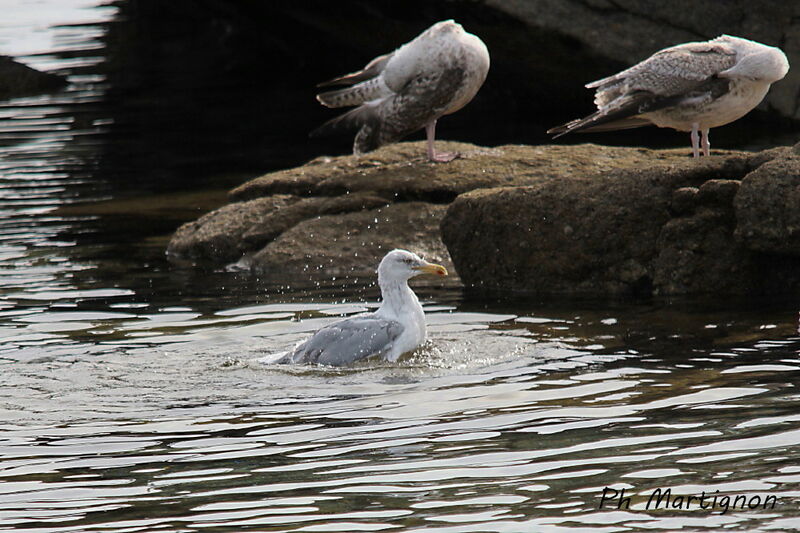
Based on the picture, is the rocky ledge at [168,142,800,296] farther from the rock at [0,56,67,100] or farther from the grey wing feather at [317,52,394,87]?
the rock at [0,56,67,100]

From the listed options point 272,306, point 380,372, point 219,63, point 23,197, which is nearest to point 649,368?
point 380,372

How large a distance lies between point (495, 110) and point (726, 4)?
5748mm

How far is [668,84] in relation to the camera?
10953 mm

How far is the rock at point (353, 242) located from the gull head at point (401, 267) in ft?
8.57

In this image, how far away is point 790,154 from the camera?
9758 mm

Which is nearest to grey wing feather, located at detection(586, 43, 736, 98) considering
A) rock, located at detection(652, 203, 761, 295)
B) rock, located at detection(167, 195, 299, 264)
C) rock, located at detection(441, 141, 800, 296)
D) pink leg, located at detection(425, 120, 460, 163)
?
rock, located at detection(441, 141, 800, 296)

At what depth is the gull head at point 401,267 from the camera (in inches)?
360

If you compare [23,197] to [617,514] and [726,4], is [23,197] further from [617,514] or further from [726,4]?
[617,514]

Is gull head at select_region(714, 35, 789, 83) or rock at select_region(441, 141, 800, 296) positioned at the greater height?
gull head at select_region(714, 35, 789, 83)

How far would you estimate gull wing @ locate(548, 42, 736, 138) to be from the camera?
10867 millimetres

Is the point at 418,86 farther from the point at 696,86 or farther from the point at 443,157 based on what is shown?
the point at 696,86

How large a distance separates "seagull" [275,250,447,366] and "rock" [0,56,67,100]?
62.5 feet

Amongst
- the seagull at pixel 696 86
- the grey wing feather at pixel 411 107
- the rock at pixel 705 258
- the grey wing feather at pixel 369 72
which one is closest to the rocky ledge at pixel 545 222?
the rock at pixel 705 258

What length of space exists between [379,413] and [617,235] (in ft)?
13.0
